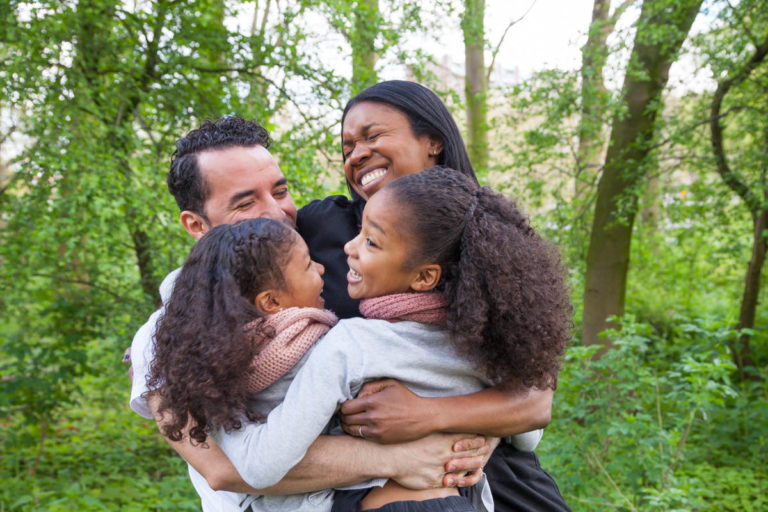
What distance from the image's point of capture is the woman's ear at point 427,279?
1537 mm

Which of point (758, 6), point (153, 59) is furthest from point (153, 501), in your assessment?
point (758, 6)

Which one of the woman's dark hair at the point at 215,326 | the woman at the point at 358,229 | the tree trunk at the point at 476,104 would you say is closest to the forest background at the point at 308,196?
the tree trunk at the point at 476,104

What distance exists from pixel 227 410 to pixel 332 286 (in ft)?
1.83

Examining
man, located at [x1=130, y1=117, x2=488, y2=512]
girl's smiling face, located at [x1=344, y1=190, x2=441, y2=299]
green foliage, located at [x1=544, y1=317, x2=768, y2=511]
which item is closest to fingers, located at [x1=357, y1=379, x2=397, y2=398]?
man, located at [x1=130, y1=117, x2=488, y2=512]

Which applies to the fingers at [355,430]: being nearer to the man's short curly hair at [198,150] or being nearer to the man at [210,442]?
the man at [210,442]

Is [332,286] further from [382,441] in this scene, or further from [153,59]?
[153,59]

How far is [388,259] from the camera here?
60.4 inches

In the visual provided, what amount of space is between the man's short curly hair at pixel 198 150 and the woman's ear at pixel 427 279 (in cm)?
82

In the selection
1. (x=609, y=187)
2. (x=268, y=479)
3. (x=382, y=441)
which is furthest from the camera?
(x=609, y=187)

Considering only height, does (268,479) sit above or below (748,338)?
above

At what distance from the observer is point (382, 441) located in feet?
4.79

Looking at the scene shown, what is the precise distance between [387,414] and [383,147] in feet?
2.84

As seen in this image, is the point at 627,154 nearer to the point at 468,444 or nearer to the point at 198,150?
the point at 198,150

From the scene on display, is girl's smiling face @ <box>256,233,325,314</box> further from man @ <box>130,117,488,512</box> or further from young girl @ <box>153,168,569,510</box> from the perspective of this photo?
man @ <box>130,117,488,512</box>
